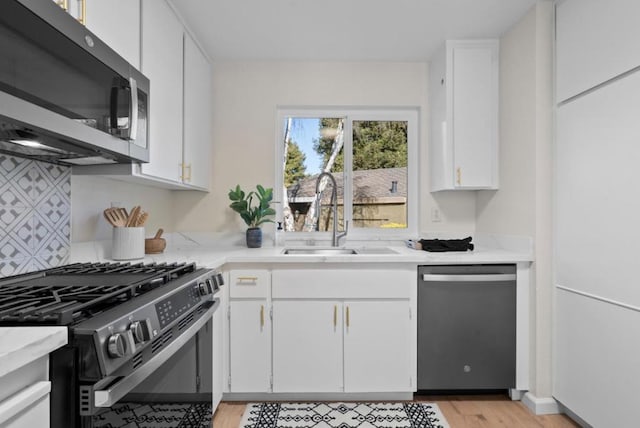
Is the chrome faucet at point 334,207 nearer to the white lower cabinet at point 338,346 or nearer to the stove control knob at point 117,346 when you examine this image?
the white lower cabinet at point 338,346

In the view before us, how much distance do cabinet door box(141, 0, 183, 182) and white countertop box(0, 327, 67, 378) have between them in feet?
3.56

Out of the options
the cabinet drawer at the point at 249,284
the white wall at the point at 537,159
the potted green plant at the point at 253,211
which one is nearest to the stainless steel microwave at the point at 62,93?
the cabinet drawer at the point at 249,284

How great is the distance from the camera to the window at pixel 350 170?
115 inches

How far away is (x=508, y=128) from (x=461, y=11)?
785 mm

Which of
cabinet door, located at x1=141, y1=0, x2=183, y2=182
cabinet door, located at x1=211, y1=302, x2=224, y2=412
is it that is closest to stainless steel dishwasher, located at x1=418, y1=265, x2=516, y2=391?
cabinet door, located at x1=211, y1=302, x2=224, y2=412

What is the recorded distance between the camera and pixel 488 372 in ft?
7.14

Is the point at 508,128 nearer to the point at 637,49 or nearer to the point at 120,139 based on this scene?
the point at 637,49

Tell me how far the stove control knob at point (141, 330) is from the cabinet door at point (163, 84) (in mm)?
973

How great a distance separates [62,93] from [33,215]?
0.69 meters

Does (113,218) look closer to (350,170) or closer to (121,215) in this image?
(121,215)

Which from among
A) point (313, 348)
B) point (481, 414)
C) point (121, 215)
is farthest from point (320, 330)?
point (121, 215)

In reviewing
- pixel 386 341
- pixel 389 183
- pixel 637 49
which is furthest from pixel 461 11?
pixel 386 341

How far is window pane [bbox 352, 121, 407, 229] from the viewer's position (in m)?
2.94

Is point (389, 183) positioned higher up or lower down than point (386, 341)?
higher up
